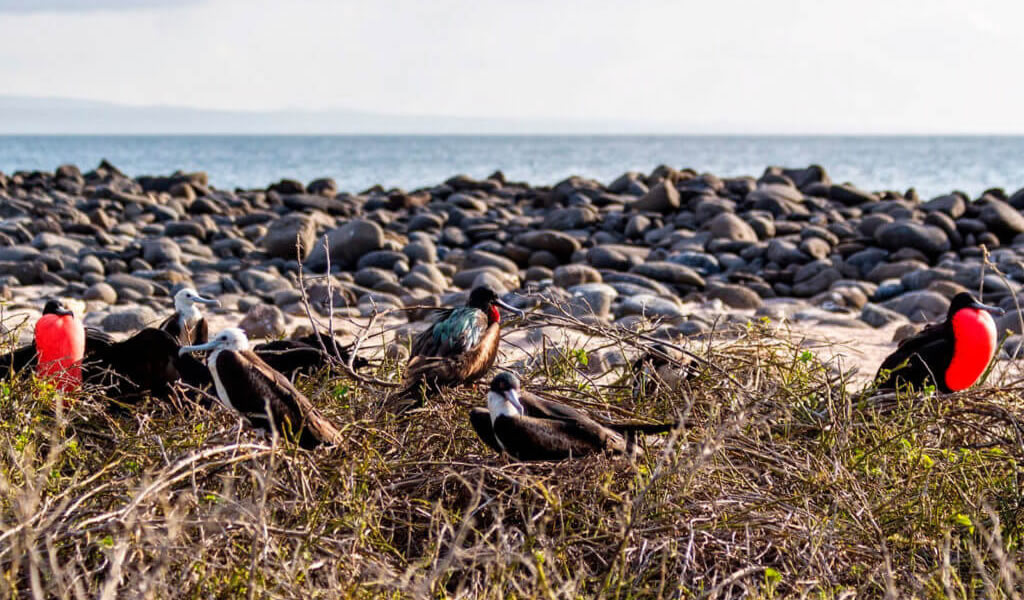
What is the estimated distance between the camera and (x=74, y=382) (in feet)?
10.2

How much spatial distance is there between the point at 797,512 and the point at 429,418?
3.58ft

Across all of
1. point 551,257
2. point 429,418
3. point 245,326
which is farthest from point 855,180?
point 429,418

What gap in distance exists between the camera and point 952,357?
11.4 ft

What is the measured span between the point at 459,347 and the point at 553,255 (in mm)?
8387

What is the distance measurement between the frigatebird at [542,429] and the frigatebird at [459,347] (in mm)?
430

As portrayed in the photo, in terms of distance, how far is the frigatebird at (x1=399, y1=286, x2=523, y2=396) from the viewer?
3.15m

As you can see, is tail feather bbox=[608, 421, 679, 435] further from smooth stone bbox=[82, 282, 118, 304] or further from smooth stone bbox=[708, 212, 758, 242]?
smooth stone bbox=[708, 212, 758, 242]

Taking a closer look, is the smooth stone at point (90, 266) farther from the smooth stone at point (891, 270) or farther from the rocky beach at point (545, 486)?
the smooth stone at point (891, 270)

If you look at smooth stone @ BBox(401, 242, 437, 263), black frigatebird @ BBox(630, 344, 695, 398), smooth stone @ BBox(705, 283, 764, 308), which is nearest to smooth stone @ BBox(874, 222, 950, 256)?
smooth stone @ BBox(705, 283, 764, 308)

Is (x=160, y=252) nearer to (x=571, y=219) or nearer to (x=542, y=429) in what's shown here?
(x=571, y=219)

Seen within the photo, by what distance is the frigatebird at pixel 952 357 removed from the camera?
11.4 ft

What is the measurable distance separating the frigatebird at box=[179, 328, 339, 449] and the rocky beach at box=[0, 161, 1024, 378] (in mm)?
1540

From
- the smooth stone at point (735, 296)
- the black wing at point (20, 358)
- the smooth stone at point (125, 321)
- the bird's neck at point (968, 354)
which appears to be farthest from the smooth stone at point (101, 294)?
the bird's neck at point (968, 354)

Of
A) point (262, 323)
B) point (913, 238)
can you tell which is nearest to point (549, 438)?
point (262, 323)
